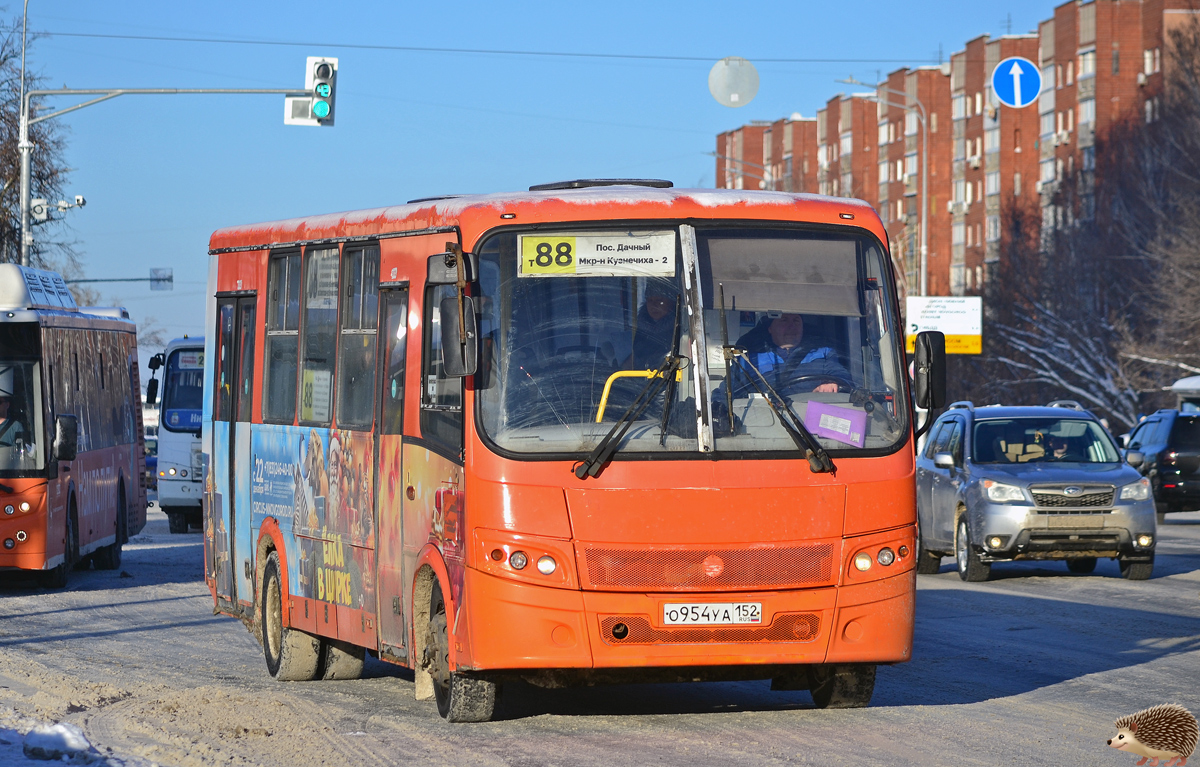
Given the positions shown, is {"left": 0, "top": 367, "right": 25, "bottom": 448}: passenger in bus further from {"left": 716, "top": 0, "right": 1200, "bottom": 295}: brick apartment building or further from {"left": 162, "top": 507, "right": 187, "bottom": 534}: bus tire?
{"left": 716, "top": 0, "right": 1200, "bottom": 295}: brick apartment building

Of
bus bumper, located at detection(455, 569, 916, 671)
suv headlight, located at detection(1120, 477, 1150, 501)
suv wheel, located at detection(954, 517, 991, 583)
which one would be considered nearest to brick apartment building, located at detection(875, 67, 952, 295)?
suv wheel, located at detection(954, 517, 991, 583)

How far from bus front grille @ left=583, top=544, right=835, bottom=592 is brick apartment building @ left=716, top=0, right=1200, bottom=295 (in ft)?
174

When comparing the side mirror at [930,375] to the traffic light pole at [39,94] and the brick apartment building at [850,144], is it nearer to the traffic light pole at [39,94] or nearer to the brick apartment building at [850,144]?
the traffic light pole at [39,94]

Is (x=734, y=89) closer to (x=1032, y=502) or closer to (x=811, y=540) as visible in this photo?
(x=1032, y=502)

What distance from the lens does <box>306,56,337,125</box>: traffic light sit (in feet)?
85.3

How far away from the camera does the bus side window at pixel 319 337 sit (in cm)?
1180

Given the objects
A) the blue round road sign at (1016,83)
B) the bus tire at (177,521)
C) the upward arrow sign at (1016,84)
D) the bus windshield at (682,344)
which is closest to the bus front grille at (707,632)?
the bus windshield at (682,344)

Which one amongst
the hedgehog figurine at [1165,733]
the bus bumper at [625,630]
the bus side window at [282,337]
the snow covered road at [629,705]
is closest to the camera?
the hedgehog figurine at [1165,733]

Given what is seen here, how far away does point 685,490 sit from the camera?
9312 mm

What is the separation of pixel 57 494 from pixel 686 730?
41.5ft

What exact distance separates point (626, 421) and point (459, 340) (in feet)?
2.94

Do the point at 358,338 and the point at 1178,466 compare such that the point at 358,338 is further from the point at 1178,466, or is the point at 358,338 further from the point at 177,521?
the point at 177,521

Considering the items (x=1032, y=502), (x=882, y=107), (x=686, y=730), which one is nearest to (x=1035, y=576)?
(x=1032, y=502)

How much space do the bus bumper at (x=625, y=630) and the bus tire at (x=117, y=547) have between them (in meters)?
15.9
